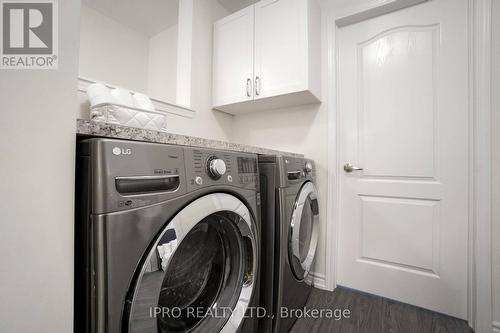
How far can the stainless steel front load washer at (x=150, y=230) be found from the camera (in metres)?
0.43

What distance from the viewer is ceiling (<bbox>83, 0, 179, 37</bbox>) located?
2146 millimetres

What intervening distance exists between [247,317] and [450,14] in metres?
2.02

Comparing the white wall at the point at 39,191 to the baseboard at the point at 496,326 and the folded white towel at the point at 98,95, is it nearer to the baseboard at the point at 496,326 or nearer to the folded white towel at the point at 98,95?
the folded white towel at the point at 98,95

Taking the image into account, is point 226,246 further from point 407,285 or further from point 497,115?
point 497,115

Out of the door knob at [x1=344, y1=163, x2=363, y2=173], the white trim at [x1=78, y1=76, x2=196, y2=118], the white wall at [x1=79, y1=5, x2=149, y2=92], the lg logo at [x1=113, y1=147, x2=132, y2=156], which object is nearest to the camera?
the lg logo at [x1=113, y1=147, x2=132, y2=156]

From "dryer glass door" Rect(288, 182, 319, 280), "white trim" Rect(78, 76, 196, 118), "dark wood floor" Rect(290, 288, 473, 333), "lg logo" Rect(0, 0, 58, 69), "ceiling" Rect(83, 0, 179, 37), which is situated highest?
"ceiling" Rect(83, 0, 179, 37)

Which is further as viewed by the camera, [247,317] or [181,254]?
[247,317]

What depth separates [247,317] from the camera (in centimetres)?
81

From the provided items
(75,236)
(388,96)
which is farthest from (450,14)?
(75,236)

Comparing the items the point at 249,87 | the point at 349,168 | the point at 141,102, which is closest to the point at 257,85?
the point at 249,87

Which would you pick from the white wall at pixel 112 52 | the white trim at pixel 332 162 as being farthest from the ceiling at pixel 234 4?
the white wall at pixel 112 52

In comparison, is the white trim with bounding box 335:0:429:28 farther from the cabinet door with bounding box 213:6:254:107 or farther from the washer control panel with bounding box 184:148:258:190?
the washer control panel with bounding box 184:148:258:190

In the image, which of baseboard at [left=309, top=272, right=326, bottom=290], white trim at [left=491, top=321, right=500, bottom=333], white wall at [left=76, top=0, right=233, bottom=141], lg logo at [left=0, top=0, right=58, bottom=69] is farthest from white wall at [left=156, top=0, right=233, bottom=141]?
white trim at [left=491, top=321, right=500, bottom=333]

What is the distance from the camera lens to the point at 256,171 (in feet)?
2.85
